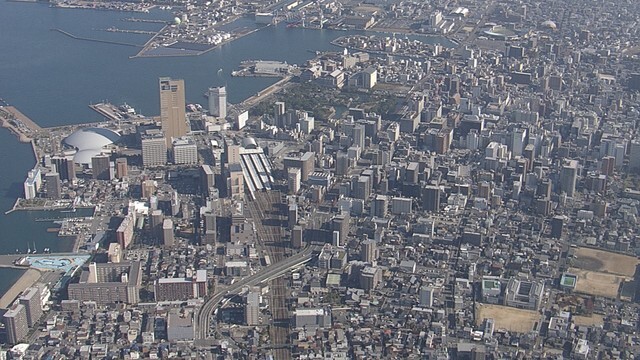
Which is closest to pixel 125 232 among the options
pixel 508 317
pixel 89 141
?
pixel 89 141

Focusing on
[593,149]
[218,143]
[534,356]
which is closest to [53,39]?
[218,143]

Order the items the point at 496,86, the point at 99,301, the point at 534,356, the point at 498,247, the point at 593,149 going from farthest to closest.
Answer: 1. the point at 496,86
2. the point at 593,149
3. the point at 498,247
4. the point at 99,301
5. the point at 534,356

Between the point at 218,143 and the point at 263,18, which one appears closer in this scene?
the point at 218,143

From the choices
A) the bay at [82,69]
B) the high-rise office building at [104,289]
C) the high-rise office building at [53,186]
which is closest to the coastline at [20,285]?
the high-rise office building at [104,289]

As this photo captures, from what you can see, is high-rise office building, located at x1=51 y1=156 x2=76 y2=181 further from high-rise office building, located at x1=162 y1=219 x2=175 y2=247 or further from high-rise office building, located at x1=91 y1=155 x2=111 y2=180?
high-rise office building, located at x1=162 y1=219 x2=175 y2=247

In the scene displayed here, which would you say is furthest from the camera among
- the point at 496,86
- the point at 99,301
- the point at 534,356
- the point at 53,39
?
the point at 53,39

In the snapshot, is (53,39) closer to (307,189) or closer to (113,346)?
(307,189)

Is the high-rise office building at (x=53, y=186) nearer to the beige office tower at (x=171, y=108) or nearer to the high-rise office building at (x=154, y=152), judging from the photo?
the high-rise office building at (x=154, y=152)

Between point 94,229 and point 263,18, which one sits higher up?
point 263,18

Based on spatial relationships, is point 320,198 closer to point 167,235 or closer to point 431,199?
point 431,199

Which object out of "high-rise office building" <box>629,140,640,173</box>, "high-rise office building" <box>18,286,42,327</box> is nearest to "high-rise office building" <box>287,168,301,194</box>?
"high-rise office building" <box>18,286,42,327</box>
